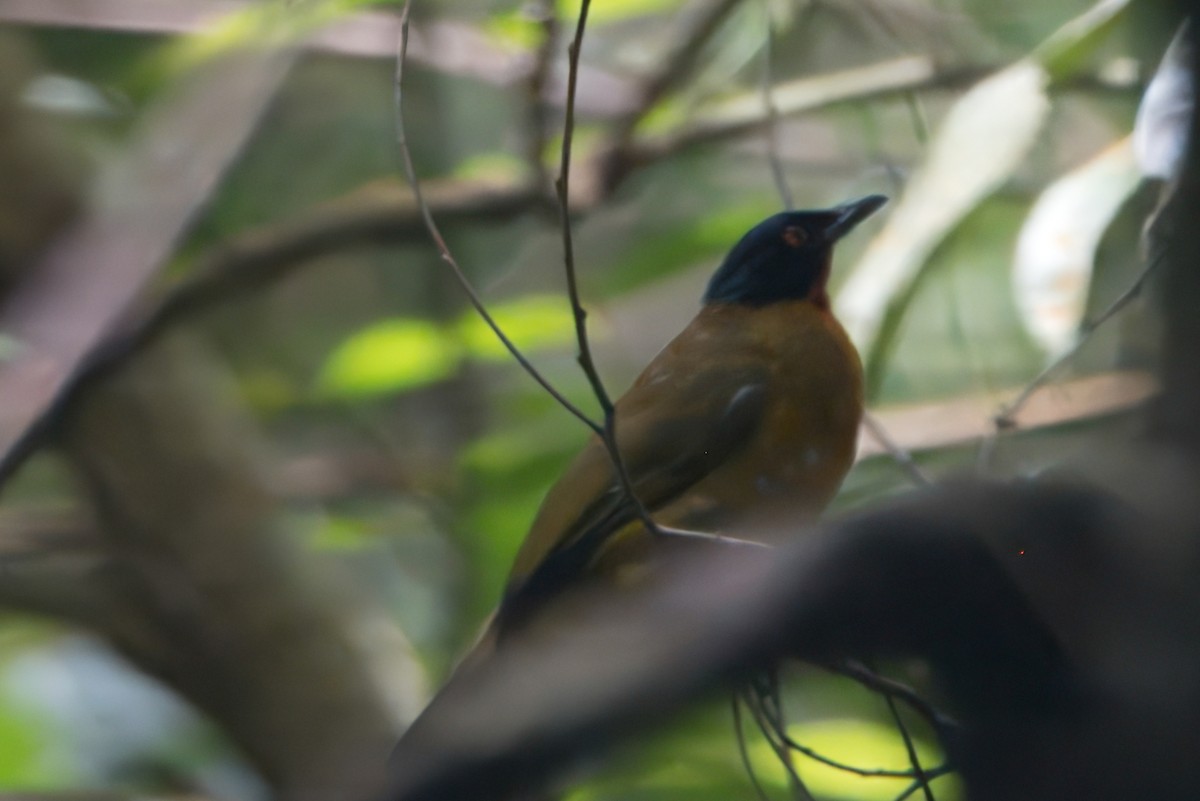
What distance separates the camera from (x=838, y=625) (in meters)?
0.48

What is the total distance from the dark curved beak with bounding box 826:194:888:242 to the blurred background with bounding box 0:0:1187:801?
0.23 meters

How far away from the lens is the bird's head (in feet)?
4.66

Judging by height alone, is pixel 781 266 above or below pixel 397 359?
below

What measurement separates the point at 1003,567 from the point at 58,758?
7.22 feet

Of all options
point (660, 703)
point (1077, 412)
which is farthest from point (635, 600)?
point (1077, 412)

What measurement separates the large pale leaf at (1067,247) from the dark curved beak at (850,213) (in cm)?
20

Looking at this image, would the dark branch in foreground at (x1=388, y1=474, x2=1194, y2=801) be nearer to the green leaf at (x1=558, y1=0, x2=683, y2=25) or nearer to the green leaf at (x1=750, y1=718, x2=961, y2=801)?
the green leaf at (x1=750, y1=718, x2=961, y2=801)

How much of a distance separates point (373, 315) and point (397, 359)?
63cm

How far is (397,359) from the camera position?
2168 mm

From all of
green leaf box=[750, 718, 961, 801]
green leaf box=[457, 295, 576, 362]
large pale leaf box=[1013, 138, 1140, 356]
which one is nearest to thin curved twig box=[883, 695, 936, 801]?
green leaf box=[750, 718, 961, 801]

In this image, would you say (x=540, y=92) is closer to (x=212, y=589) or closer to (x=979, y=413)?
(x=979, y=413)

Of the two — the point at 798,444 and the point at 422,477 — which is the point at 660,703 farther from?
the point at 422,477

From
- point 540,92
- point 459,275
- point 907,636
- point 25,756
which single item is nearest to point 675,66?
point 540,92

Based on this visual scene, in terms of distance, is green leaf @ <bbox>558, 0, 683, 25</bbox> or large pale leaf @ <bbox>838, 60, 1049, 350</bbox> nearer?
large pale leaf @ <bbox>838, 60, 1049, 350</bbox>
